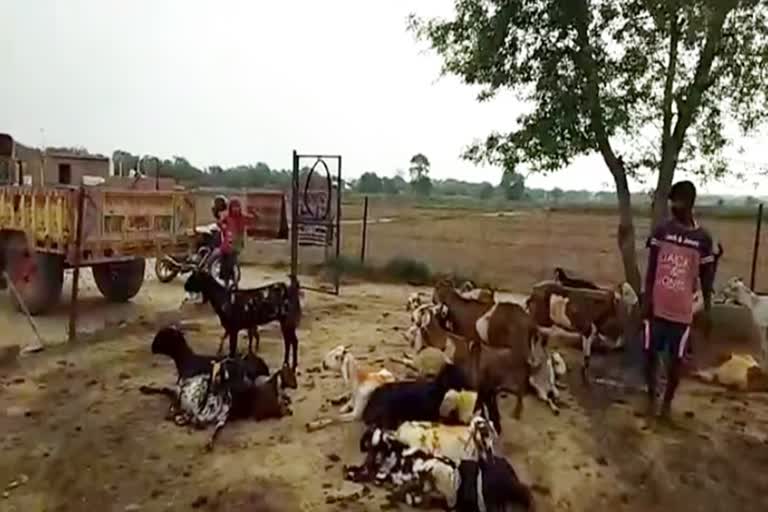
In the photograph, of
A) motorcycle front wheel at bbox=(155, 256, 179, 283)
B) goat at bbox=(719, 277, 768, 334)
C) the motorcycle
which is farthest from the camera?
motorcycle front wheel at bbox=(155, 256, 179, 283)

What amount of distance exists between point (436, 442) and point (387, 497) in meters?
0.44

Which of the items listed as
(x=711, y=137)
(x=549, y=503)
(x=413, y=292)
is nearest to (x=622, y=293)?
(x=711, y=137)

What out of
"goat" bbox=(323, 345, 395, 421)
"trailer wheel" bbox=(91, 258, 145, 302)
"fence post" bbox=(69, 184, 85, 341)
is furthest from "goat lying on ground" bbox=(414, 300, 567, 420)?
"trailer wheel" bbox=(91, 258, 145, 302)

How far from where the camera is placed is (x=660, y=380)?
6969mm

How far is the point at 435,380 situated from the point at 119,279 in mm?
7231

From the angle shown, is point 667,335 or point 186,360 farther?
point 186,360

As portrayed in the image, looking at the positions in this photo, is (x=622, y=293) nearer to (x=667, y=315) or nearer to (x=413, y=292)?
(x=667, y=315)

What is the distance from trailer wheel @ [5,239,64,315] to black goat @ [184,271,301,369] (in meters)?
3.58

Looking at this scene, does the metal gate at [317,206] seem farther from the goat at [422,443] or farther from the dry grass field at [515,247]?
A: the goat at [422,443]

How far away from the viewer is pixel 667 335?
5816 millimetres

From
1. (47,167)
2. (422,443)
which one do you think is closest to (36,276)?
(47,167)

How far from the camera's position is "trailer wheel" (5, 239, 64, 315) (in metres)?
10.0

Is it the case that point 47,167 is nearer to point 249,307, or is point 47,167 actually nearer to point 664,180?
point 249,307

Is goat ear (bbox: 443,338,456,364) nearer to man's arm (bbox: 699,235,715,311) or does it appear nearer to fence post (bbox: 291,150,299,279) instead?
man's arm (bbox: 699,235,715,311)
